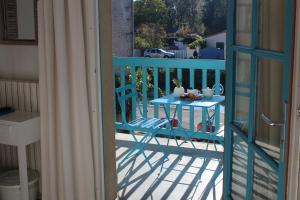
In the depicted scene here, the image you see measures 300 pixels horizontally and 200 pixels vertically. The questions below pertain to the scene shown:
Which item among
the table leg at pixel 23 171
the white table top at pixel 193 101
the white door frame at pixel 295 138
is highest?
the white door frame at pixel 295 138

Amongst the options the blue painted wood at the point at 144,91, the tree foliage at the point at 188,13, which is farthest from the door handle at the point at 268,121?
the tree foliage at the point at 188,13

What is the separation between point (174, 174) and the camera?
3990 millimetres

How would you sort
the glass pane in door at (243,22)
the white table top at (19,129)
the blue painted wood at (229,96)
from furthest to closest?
the white table top at (19,129) → the blue painted wood at (229,96) → the glass pane in door at (243,22)

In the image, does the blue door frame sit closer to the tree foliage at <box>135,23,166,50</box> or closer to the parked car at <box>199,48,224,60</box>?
the parked car at <box>199,48,224,60</box>

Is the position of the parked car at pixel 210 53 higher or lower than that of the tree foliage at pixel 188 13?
lower

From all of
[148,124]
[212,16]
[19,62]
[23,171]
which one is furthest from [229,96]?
[212,16]

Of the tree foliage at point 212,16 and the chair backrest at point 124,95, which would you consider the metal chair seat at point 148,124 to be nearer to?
the chair backrest at point 124,95

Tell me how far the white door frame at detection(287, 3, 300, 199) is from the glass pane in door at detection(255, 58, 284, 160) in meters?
0.12

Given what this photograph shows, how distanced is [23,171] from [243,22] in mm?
1898

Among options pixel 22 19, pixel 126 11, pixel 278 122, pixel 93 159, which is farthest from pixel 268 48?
pixel 126 11

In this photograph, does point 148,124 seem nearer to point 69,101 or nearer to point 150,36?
point 69,101

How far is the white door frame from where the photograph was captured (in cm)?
155

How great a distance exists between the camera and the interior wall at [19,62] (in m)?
3.27

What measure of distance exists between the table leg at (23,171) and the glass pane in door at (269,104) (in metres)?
1.72
